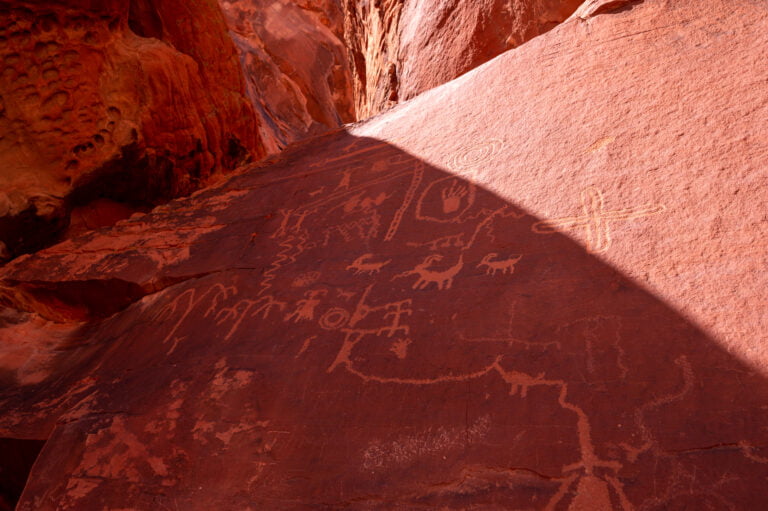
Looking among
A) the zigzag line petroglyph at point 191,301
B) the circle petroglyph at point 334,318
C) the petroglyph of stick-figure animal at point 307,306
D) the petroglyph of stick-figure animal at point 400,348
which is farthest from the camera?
the zigzag line petroglyph at point 191,301

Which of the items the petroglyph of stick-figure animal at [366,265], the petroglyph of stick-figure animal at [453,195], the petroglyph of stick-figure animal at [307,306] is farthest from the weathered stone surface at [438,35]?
the petroglyph of stick-figure animal at [307,306]

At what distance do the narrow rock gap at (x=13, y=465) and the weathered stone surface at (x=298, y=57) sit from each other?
28.1 ft

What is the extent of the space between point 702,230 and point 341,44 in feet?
39.6

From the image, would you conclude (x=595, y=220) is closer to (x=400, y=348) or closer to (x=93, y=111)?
(x=400, y=348)

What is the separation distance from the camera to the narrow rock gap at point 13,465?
2.72 m

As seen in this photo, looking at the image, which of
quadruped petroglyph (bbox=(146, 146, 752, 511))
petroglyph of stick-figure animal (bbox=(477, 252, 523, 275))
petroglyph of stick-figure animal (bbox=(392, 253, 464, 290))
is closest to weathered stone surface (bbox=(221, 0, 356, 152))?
quadruped petroglyph (bbox=(146, 146, 752, 511))

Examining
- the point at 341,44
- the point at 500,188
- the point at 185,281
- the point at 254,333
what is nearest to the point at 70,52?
the point at 185,281

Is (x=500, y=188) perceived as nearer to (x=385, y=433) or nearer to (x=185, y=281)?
(x=385, y=433)

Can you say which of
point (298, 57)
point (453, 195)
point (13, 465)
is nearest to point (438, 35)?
point (453, 195)

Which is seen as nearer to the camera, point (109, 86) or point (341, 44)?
point (109, 86)

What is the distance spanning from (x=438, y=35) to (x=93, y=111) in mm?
3174

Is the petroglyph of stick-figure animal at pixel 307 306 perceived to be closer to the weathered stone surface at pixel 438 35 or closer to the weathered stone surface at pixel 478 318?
the weathered stone surface at pixel 478 318

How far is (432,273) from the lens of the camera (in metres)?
2.22

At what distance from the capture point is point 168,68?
14.5 ft
